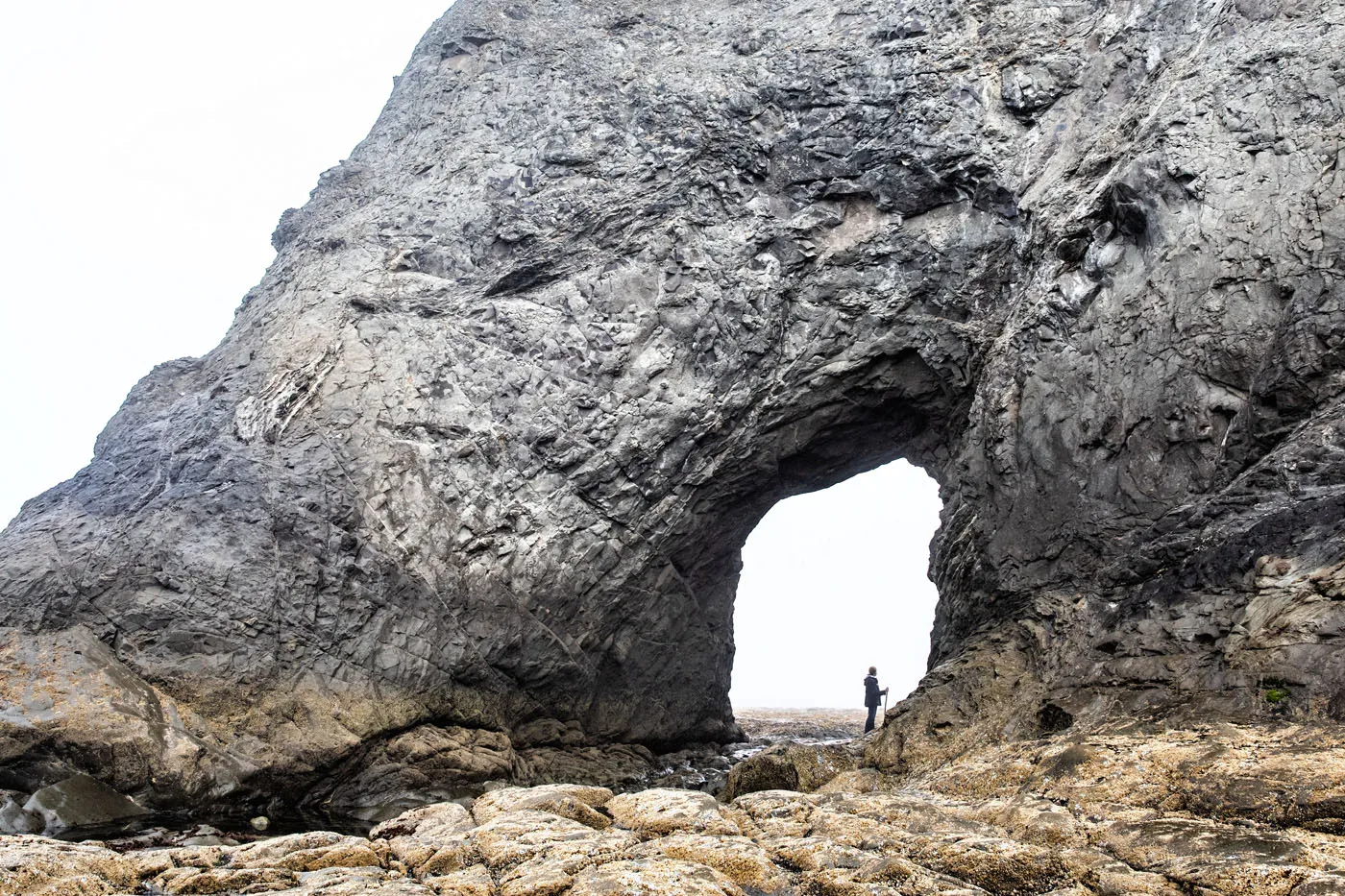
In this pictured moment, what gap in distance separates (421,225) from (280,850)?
1494 cm

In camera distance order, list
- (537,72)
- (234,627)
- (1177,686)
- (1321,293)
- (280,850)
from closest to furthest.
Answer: (280,850), (1177,686), (1321,293), (234,627), (537,72)

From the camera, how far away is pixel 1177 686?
10.3 metres

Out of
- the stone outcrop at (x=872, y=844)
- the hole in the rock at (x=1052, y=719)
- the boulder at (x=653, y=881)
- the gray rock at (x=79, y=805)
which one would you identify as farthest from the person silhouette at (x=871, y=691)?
the boulder at (x=653, y=881)

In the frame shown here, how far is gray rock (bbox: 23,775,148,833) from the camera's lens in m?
12.3

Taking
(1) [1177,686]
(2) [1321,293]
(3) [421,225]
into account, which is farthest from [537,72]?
(1) [1177,686]

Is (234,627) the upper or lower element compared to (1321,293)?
lower

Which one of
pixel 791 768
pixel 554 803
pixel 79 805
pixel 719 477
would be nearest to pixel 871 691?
pixel 719 477

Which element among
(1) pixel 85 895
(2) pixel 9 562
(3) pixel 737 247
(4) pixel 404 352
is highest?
(3) pixel 737 247

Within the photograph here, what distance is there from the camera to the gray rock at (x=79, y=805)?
484 inches

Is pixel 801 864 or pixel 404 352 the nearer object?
pixel 801 864

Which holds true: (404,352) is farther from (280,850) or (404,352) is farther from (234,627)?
(280,850)

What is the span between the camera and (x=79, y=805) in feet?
41.2

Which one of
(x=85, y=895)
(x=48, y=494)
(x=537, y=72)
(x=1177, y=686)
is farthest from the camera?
(x=537, y=72)

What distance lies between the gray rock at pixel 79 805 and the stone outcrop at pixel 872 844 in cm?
476
